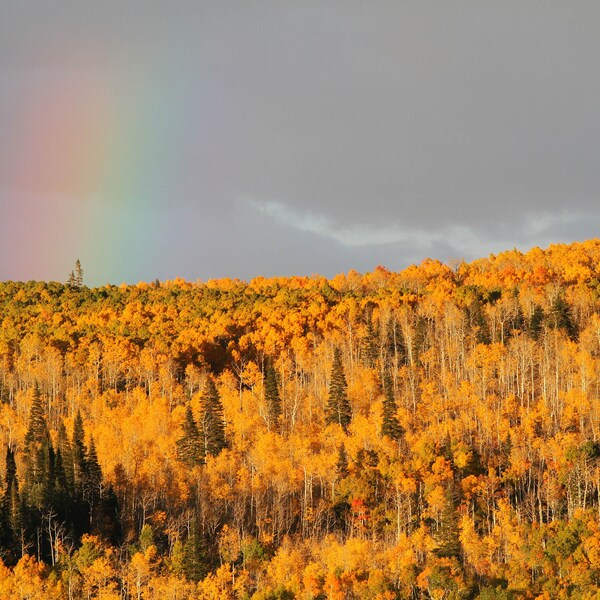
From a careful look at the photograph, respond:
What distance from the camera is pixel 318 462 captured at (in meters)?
116

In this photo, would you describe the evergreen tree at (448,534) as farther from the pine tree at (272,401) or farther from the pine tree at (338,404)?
the pine tree at (272,401)

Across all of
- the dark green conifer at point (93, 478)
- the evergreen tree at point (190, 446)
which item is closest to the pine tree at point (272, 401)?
the evergreen tree at point (190, 446)

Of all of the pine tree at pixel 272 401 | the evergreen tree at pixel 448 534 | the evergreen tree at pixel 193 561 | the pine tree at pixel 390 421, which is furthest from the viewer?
the pine tree at pixel 272 401

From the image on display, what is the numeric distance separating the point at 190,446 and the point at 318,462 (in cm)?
2010

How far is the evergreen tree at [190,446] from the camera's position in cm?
12375

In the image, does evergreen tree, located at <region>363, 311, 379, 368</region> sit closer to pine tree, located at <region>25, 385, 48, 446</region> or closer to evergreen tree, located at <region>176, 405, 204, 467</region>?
evergreen tree, located at <region>176, 405, 204, 467</region>

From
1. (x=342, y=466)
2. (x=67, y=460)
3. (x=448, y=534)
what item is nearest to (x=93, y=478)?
(x=67, y=460)

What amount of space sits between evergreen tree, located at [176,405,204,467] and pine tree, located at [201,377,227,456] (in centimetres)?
207

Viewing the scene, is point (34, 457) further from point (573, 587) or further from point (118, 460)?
point (573, 587)

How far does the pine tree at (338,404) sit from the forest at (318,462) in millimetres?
327

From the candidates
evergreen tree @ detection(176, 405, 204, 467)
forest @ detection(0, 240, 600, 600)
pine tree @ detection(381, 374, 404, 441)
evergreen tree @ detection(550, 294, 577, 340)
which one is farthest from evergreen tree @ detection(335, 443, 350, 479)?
evergreen tree @ detection(550, 294, 577, 340)

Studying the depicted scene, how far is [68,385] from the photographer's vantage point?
6299 inches

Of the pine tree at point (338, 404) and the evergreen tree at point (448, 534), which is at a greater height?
the pine tree at point (338, 404)

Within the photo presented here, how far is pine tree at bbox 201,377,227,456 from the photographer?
129m
